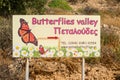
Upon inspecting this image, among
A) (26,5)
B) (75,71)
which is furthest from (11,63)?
(26,5)

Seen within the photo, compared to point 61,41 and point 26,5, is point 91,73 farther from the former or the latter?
point 26,5

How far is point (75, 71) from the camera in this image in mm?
8898

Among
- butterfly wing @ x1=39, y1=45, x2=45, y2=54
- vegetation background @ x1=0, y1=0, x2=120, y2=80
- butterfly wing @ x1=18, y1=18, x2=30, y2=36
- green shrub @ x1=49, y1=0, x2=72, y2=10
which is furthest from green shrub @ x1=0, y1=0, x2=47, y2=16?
butterfly wing @ x1=39, y1=45, x2=45, y2=54

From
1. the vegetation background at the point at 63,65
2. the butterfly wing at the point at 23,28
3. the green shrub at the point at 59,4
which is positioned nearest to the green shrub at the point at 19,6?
the vegetation background at the point at 63,65

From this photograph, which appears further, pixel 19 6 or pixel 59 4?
pixel 59 4

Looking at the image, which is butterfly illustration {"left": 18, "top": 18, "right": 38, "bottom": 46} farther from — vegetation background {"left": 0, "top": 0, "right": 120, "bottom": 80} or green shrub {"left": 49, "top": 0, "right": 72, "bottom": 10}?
green shrub {"left": 49, "top": 0, "right": 72, "bottom": 10}

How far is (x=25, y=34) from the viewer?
785cm

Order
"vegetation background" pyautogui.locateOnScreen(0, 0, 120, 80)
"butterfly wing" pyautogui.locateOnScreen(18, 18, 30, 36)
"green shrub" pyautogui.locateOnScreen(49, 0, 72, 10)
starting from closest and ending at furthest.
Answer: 1. "butterfly wing" pyautogui.locateOnScreen(18, 18, 30, 36)
2. "vegetation background" pyautogui.locateOnScreen(0, 0, 120, 80)
3. "green shrub" pyautogui.locateOnScreen(49, 0, 72, 10)

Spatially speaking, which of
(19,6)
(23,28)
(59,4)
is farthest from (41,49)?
(59,4)

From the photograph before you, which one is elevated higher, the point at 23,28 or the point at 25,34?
the point at 23,28

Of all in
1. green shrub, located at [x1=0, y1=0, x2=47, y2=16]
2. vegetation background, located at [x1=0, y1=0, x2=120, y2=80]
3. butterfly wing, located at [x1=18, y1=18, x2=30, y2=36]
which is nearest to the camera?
butterfly wing, located at [x1=18, y1=18, x2=30, y2=36]

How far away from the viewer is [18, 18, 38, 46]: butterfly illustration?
7.85 m

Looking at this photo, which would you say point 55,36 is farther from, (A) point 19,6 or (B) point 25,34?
(A) point 19,6

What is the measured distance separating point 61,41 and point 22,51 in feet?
2.32
